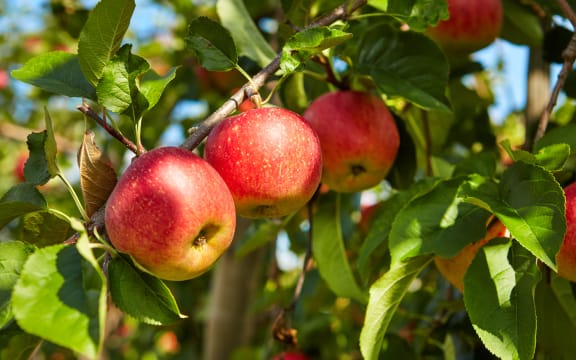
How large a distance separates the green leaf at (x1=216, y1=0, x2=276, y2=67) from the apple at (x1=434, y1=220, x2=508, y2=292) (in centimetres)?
49

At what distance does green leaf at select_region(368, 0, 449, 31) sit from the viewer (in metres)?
1.10

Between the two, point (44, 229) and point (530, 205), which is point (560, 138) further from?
point (44, 229)

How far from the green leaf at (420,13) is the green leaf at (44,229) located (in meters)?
0.61

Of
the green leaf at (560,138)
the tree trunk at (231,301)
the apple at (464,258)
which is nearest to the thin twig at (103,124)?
the apple at (464,258)

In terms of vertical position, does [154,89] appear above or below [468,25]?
above

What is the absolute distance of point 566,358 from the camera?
112 cm

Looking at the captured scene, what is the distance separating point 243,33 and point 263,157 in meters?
0.45

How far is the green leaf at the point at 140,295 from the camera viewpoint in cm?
84

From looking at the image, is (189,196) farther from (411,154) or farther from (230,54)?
(411,154)

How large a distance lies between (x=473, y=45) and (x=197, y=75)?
48.6 inches

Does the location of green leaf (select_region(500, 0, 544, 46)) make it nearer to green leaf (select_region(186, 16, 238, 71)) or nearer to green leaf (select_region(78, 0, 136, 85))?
green leaf (select_region(186, 16, 238, 71))

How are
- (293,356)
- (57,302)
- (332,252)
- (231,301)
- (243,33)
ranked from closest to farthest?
(57,302) → (243,33) → (332,252) → (293,356) → (231,301)

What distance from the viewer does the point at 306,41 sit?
37.2 inches

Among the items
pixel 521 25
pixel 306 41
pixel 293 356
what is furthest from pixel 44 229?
pixel 521 25
